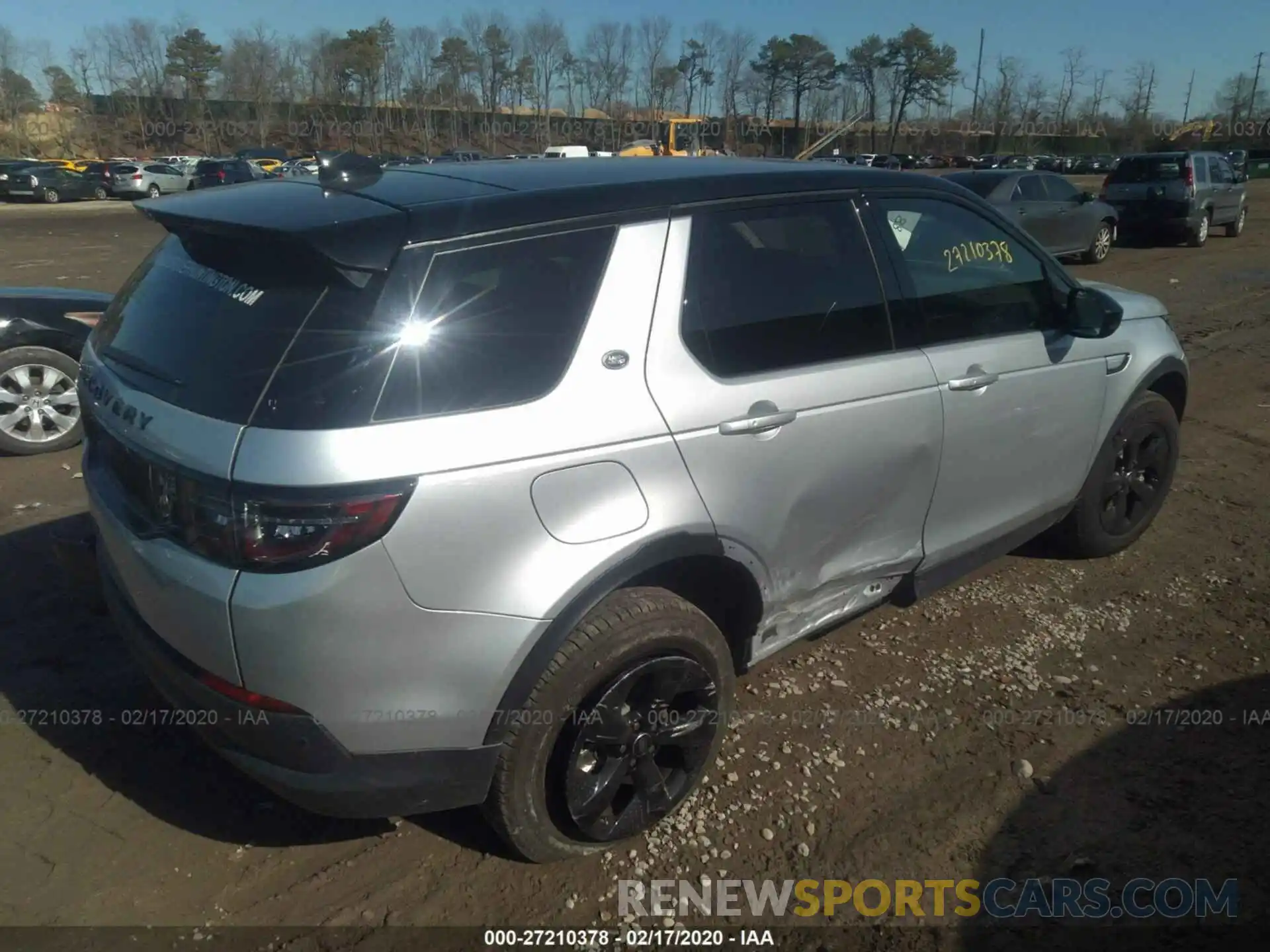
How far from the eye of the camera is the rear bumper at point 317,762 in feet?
7.49

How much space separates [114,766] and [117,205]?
36.2 m

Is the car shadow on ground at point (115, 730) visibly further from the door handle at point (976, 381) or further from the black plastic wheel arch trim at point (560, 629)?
the door handle at point (976, 381)

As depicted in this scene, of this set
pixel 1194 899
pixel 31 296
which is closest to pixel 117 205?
pixel 31 296

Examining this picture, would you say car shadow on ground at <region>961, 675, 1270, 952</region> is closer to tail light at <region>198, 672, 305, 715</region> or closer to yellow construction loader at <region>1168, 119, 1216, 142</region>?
tail light at <region>198, 672, 305, 715</region>

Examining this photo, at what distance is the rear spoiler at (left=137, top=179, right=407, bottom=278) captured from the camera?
2260 millimetres

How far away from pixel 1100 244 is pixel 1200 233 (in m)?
3.51

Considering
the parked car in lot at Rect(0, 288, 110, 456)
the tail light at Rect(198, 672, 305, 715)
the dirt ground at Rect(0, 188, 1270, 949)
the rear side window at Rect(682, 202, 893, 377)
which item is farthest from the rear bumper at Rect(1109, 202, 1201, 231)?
the tail light at Rect(198, 672, 305, 715)

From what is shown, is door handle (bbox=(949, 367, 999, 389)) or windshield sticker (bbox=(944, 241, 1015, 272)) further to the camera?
windshield sticker (bbox=(944, 241, 1015, 272))

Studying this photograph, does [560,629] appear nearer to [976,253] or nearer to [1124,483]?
[976,253]

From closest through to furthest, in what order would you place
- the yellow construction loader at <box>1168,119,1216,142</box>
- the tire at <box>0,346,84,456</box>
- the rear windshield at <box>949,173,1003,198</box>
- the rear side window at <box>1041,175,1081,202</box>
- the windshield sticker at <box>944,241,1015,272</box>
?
the windshield sticker at <box>944,241,1015,272</box>
the tire at <box>0,346,84,456</box>
the rear windshield at <box>949,173,1003,198</box>
the rear side window at <box>1041,175,1081,202</box>
the yellow construction loader at <box>1168,119,1216,142</box>

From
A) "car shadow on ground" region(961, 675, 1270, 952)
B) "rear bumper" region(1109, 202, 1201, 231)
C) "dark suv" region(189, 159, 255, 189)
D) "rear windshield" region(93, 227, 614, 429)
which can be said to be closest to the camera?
"rear windshield" region(93, 227, 614, 429)

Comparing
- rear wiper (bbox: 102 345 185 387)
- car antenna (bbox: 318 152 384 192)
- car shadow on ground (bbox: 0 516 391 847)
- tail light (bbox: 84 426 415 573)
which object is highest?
car antenna (bbox: 318 152 384 192)

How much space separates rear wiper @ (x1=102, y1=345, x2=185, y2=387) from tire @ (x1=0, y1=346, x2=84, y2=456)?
349cm

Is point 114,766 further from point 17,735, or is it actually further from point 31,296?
point 31,296
